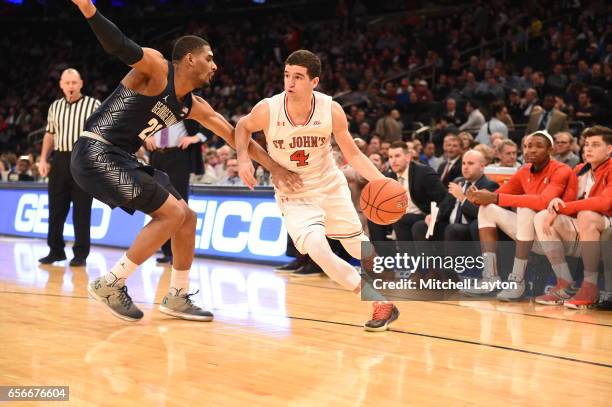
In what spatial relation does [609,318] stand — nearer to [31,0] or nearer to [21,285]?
[21,285]

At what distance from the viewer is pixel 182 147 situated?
850 cm

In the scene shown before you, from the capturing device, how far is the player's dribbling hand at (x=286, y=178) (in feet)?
16.1

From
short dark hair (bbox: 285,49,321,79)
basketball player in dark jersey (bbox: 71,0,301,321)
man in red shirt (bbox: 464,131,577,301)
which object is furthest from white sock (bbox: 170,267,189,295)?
man in red shirt (bbox: 464,131,577,301)

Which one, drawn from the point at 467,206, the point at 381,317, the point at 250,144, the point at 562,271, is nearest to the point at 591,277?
the point at 562,271

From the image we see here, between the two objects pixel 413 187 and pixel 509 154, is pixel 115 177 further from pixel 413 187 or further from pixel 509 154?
pixel 509 154

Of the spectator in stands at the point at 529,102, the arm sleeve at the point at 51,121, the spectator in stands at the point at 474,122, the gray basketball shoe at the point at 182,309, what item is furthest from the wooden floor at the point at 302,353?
the spectator in stands at the point at 529,102

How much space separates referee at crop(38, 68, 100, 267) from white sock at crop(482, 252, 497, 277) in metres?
4.28

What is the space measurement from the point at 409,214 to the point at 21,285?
12.0 ft

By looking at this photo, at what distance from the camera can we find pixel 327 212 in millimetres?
5066

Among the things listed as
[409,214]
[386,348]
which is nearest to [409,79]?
[409,214]

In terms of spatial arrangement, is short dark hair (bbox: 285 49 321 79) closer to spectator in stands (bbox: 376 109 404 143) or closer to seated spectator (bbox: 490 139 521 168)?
seated spectator (bbox: 490 139 521 168)

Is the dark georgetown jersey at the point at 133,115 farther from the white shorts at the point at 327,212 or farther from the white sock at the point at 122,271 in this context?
the white shorts at the point at 327,212

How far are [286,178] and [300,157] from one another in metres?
0.19

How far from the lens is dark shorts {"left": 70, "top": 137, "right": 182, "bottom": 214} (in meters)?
4.78
